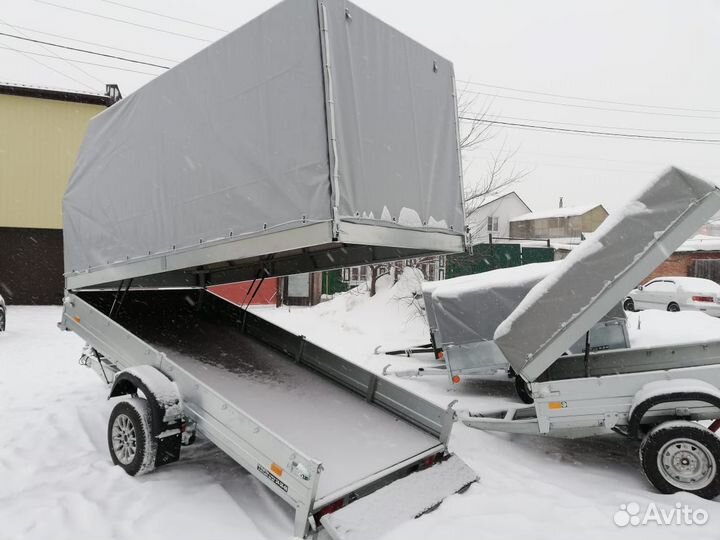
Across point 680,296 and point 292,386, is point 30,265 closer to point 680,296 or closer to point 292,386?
point 292,386

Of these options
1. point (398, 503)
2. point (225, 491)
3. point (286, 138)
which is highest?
A: point (286, 138)

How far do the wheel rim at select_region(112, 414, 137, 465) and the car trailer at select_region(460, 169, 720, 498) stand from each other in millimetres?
3318

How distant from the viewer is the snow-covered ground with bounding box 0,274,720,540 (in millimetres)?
3299

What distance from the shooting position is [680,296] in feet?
52.9

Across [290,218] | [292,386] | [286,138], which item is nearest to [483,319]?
[292,386]

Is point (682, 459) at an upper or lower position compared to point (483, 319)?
lower

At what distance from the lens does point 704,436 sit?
3.71 m

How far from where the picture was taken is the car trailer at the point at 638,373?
363 centimetres

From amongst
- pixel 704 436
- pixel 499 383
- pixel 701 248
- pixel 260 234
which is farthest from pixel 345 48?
pixel 701 248

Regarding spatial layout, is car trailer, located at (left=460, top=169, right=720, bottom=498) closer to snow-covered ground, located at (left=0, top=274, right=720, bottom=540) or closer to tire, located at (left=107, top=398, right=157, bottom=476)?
snow-covered ground, located at (left=0, top=274, right=720, bottom=540)

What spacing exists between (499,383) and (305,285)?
13659 mm

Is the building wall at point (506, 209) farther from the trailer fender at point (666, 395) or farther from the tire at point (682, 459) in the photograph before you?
the tire at point (682, 459)

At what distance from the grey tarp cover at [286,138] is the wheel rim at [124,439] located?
5.43 ft

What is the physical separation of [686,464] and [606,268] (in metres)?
1.71
